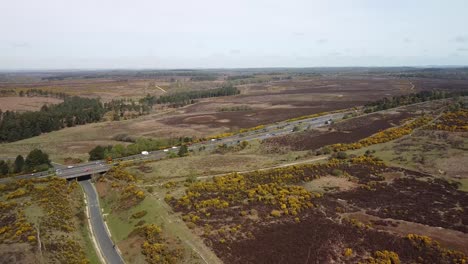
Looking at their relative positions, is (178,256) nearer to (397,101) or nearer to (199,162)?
(199,162)

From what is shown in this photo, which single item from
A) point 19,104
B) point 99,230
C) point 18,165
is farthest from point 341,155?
point 19,104

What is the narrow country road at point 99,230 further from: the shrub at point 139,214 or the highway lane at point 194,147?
the highway lane at point 194,147

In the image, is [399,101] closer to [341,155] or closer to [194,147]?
[341,155]

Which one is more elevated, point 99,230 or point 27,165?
point 27,165

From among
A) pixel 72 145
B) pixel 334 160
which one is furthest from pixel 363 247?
pixel 72 145

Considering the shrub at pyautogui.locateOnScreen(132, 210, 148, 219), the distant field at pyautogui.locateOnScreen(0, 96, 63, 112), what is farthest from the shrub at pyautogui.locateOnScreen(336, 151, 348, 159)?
the distant field at pyautogui.locateOnScreen(0, 96, 63, 112)

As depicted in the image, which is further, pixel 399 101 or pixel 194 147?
pixel 399 101
